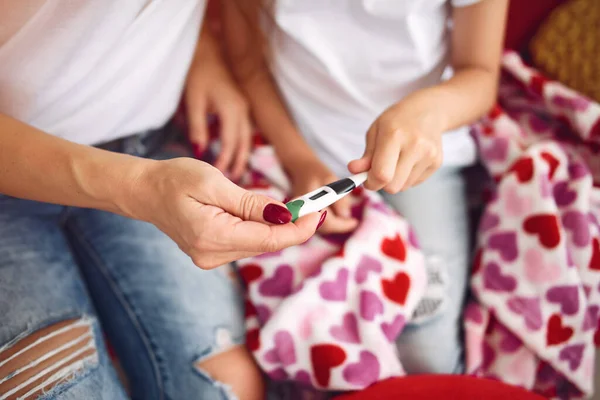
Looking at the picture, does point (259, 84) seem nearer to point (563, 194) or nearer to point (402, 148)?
point (402, 148)

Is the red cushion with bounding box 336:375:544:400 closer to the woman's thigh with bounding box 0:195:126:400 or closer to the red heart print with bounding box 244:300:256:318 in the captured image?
the red heart print with bounding box 244:300:256:318

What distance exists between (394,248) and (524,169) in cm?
21

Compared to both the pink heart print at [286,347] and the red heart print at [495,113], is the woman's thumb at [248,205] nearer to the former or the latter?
the pink heart print at [286,347]

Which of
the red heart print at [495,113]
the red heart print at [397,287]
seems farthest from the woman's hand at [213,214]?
the red heart print at [495,113]

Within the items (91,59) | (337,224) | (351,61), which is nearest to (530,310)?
(337,224)

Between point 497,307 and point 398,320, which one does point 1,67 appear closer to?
point 398,320

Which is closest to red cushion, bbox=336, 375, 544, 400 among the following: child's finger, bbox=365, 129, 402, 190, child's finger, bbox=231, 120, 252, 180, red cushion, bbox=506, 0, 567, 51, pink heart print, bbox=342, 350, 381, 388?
pink heart print, bbox=342, 350, 381, 388

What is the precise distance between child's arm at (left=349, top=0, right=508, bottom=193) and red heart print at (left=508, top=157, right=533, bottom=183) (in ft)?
0.29

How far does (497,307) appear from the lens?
625 millimetres

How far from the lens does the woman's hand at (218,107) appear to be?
0.66 m

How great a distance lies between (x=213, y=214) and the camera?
38 centimetres

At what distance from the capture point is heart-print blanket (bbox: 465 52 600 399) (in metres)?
0.60

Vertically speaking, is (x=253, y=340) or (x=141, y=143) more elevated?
(x=141, y=143)

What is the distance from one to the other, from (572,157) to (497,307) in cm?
26
